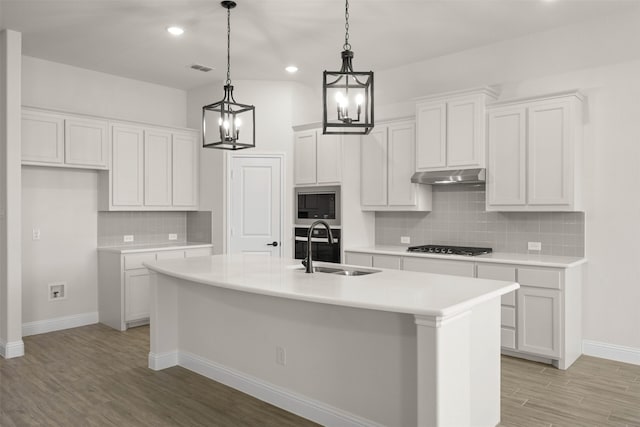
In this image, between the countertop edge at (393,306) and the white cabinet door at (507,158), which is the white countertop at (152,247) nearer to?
the countertop edge at (393,306)

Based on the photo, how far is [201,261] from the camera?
3975 millimetres

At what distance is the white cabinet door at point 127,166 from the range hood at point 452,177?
10.7ft

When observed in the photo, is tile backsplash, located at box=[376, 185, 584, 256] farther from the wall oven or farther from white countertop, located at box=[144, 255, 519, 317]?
white countertop, located at box=[144, 255, 519, 317]

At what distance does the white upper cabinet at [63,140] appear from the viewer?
485 centimetres

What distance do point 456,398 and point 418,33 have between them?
11.3 ft

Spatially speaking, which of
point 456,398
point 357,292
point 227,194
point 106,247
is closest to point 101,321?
point 106,247

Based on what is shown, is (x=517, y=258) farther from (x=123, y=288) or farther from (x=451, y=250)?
(x=123, y=288)

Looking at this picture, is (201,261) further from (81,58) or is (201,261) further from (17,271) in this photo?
(81,58)

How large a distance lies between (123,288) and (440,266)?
3440 millimetres

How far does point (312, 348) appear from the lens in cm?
306

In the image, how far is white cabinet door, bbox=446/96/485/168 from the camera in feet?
15.1

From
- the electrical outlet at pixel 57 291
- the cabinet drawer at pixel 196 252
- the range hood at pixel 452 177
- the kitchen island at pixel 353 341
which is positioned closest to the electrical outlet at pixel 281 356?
the kitchen island at pixel 353 341

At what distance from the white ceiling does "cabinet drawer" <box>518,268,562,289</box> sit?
7.29ft

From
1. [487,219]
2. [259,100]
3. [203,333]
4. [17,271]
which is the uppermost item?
[259,100]
